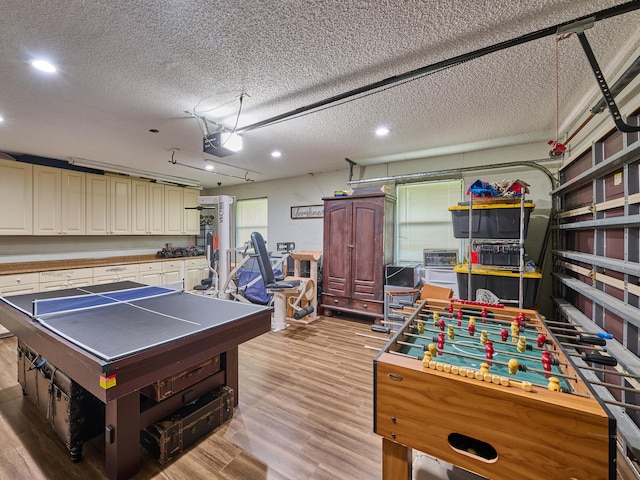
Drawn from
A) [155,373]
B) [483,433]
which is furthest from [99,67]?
[483,433]

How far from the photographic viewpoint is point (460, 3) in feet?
4.84

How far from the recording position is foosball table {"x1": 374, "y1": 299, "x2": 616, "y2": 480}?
81cm

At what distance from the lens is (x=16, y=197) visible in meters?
4.08

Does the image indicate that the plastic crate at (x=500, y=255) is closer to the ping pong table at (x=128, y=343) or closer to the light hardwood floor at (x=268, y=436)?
the light hardwood floor at (x=268, y=436)

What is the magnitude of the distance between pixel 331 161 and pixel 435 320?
351 cm

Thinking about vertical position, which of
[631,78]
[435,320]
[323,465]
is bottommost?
[323,465]

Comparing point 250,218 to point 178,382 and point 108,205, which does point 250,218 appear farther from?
point 178,382

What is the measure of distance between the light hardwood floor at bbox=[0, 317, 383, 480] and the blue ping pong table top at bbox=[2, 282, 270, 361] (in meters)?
0.84

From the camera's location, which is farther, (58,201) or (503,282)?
(58,201)

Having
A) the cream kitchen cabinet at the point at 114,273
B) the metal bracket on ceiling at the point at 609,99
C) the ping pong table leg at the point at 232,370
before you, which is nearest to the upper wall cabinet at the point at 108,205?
the cream kitchen cabinet at the point at 114,273

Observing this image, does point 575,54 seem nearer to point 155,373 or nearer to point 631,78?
point 631,78

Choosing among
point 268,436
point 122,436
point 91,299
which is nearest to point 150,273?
point 91,299

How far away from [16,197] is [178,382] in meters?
4.55

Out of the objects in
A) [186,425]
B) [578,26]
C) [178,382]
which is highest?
[578,26]
